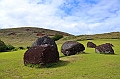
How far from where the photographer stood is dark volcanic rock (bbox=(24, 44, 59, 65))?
17.9 metres

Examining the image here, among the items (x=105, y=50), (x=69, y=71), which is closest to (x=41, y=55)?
(x=69, y=71)

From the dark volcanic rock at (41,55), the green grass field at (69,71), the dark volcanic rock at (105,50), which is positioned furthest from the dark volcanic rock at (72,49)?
the dark volcanic rock at (41,55)

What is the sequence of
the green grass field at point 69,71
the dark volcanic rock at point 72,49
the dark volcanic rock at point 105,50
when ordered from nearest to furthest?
the green grass field at point 69,71
the dark volcanic rock at point 72,49
the dark volcanic rock at point 105,50

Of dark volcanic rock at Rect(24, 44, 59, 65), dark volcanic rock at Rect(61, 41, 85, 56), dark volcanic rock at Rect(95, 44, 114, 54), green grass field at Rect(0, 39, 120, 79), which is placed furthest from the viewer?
dark volcanic rock at Rect(95, 44, 114, 54)

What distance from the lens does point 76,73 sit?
15.1m

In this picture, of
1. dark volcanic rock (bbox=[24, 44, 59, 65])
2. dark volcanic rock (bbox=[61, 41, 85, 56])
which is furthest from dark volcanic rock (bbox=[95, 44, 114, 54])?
dark volcanic rock (bbox=[24, 44, 59, 65])

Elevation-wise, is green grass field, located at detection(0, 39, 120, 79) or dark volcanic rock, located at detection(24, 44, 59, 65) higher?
dark volcanic rock, located at detection(24, 44, 59, 65)

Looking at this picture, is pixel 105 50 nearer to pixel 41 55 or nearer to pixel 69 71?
pixel 41 55

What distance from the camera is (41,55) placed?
17984 mm

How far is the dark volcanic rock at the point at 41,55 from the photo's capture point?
17.9 metres

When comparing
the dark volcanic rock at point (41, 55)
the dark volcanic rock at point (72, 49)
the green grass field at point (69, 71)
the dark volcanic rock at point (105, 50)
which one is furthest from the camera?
the dark volcanic rock at point (105, 50)

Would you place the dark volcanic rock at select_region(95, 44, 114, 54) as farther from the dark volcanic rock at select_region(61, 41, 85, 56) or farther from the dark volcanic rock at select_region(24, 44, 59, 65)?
the dark volcanic rock at select_region(24, 44, 59, 65)

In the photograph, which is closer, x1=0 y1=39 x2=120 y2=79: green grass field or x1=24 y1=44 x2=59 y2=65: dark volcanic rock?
x1=0 y1=39 x2=120 y2=79: green grass field

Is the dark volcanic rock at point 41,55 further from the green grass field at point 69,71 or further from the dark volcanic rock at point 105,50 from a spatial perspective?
the dark volcanic rock at point 105,50
